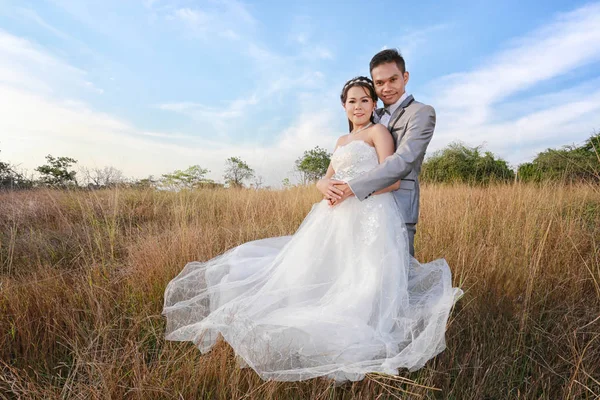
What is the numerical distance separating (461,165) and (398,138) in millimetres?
12880

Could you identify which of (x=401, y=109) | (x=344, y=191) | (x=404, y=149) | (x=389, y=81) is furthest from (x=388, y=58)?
(x=344, y=191)

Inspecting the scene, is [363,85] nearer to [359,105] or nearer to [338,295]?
[359,105]

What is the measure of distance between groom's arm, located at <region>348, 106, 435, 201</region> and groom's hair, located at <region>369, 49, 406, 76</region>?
1.29ft

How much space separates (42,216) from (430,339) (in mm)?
7766

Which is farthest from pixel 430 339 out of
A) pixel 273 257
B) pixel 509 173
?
pixel 509 173

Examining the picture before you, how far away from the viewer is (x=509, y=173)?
13.0 metres

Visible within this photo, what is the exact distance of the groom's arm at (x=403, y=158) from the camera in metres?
2.29

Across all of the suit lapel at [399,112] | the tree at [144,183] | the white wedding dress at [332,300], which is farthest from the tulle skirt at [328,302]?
the tree at [144,183]

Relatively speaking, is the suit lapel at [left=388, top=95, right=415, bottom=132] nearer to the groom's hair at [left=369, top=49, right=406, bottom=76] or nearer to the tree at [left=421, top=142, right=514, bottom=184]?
the groom's hair at [left=369, top=49, right=406, bottom=76]

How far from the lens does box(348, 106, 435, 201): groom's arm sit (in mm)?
2291

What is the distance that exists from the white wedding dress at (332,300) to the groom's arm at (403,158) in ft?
0.71

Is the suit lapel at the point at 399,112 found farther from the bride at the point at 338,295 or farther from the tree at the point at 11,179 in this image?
the tree at the point at 11,179

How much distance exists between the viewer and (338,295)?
2.35 metres

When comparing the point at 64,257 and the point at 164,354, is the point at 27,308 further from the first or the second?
the point at 64,257
